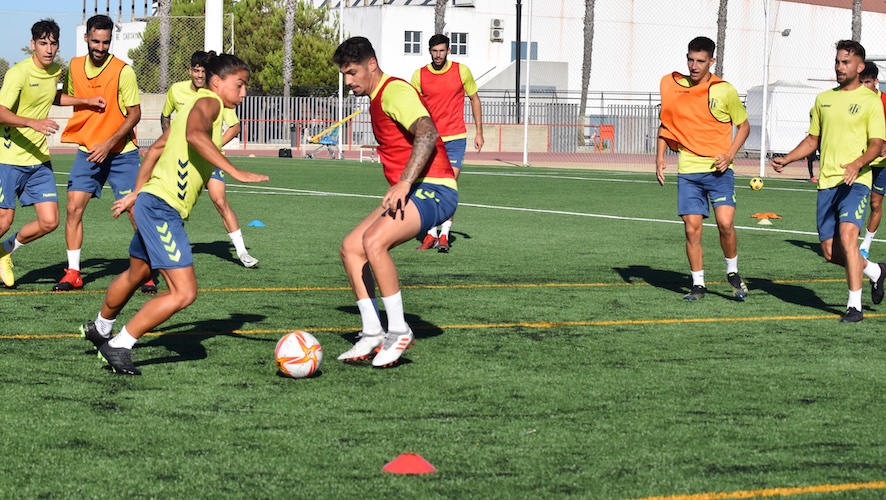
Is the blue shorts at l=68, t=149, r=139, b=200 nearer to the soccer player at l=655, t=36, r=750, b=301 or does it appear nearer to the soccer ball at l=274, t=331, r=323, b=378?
the soccer ball at l=274, t=331, r=323, b=378

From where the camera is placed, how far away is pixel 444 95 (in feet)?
45.0

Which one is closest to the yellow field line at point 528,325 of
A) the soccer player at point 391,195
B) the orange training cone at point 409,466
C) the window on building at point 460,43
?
the soccer player at point 391,195

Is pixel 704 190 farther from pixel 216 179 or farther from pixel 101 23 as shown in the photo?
pixel 101 23

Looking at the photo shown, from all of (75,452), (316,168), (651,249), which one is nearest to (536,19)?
(316,168)

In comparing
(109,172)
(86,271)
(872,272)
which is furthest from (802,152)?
(86,271)

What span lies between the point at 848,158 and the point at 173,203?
5.24 m

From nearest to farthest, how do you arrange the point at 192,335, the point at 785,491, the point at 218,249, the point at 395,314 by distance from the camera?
the point at 785,491 < the point at 395,314 < the point at 192,335 < the point at 218,249

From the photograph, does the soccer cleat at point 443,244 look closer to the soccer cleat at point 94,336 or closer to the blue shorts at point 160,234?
the soccer cleat at point 94,336

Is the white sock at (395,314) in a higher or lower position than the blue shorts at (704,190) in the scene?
lower

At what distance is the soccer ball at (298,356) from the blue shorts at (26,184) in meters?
4.22

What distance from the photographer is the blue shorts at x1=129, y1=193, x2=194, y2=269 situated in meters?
6.84

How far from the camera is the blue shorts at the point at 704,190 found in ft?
34.0

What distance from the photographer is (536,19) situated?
64.6 metres

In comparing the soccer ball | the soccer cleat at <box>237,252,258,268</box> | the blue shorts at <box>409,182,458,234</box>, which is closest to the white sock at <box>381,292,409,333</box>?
the blue shorts at <box>409,182,458,234</box>
